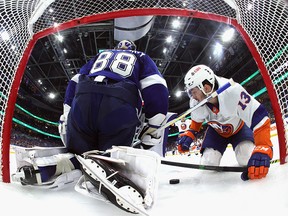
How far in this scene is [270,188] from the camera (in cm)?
122

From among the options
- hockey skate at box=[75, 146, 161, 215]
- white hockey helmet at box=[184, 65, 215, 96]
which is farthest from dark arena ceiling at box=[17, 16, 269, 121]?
hockey skate at box=[75, 146, 161, 215]

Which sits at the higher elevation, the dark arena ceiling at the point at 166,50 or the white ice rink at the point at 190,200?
the dark arena ceiling at the point at 166,50

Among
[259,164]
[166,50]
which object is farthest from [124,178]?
[166,50]

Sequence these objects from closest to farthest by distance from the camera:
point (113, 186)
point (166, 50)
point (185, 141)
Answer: point (113, 186), point (185, 141), point (166, 50)

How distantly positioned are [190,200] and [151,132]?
0.57 metres

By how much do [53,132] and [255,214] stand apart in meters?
16.5

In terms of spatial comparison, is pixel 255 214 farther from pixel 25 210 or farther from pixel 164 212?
pixel 25 210

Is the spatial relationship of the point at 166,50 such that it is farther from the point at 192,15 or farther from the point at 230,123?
the point at 230,123

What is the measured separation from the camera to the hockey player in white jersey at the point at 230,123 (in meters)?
1.48

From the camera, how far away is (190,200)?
4.08ft

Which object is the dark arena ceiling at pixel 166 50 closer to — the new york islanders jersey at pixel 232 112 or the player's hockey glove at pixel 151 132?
the new york islanders jersey at pixel 232 112

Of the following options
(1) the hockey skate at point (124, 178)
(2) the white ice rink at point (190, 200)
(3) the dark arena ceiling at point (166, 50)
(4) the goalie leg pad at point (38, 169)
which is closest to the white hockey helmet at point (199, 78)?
(2) the white ice rink at point (190, 200)

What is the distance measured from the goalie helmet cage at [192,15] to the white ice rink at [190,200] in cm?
34

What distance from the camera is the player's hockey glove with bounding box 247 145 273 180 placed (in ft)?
4.56
